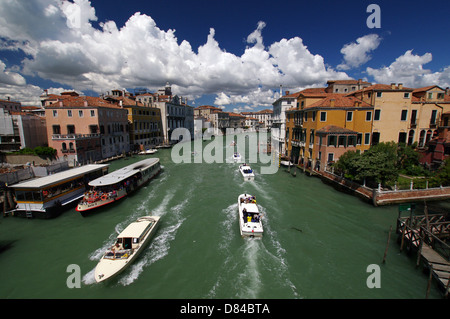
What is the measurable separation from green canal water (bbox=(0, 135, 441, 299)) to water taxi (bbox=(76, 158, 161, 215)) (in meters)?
0.77

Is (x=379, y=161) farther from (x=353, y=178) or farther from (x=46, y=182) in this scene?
(x=46, y=182)

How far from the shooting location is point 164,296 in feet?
30.6

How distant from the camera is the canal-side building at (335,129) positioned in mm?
24828

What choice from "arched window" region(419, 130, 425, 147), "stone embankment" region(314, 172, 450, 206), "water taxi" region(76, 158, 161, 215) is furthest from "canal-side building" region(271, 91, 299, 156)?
"water taxi" region(76, 158, 161, 215)

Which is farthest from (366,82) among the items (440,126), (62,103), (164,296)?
(62,103)

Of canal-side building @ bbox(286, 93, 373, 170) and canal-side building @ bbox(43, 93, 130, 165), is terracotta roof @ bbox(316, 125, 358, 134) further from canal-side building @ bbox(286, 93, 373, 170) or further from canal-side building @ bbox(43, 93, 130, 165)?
canal-side building @ bbox(43, 93, 130, 165)

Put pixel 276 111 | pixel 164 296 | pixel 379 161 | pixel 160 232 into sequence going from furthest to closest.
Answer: pixel 276 111, pixel 379 161, pixel 160 232, pixel 164 296

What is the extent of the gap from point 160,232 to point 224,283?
627cm

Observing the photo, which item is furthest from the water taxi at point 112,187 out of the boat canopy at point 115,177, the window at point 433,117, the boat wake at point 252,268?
the window at point 433,117

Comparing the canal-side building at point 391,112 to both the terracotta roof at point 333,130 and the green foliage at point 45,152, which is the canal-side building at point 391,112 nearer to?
the terracotta roof at point 333,130

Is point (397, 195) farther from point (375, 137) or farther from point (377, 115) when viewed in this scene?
point (377, 115)

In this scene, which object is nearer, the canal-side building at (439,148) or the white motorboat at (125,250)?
the white motorboat at (125,250)

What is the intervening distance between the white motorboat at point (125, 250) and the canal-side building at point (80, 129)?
968 inches

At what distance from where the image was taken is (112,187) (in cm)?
1886
